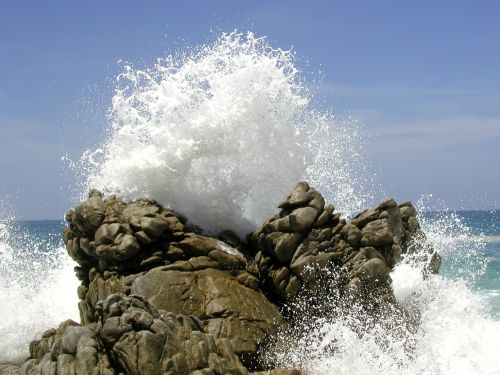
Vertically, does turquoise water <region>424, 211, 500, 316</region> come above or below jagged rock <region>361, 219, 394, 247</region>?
above

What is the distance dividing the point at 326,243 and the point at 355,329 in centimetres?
142

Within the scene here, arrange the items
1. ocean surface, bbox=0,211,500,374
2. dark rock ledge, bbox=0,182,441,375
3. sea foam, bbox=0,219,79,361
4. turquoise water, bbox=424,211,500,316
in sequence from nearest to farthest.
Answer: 1. ocean surface, bbox=0,211,500,374
2. dark rock ledge, bbox=0,182,441,375
3. sea foam, bbox=0,219,79,361
4. turquoise water, bbox=424,211,500,316

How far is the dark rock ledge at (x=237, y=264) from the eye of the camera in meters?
10.2

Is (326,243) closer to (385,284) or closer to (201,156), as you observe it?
(385,284)

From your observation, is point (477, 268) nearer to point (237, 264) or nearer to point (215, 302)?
point (237, 264)

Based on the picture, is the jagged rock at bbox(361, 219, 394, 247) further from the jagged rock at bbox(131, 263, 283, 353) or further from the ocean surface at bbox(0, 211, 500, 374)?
the jagged rock at bbox(131, 263, 283, 353)

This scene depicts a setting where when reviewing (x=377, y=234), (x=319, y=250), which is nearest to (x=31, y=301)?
Result: (x=319, y=250)

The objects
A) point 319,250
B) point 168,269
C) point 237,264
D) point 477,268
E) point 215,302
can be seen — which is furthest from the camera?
point 477,268

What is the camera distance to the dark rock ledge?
10.2 m

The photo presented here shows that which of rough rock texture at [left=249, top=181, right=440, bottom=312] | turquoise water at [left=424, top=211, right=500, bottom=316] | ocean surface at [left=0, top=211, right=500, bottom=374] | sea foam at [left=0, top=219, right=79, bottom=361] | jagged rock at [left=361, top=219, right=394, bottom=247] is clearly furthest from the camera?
turquoise water at [left=424, top=211, right=500, bottom=316]

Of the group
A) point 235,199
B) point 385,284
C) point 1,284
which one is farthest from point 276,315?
point 1,284

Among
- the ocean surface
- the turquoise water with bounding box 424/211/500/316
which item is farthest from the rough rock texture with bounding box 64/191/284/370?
the turquoise water with bounding box 424/211/500/316

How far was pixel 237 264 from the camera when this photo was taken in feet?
36.6

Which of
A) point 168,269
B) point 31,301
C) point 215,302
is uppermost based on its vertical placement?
point 31,301
